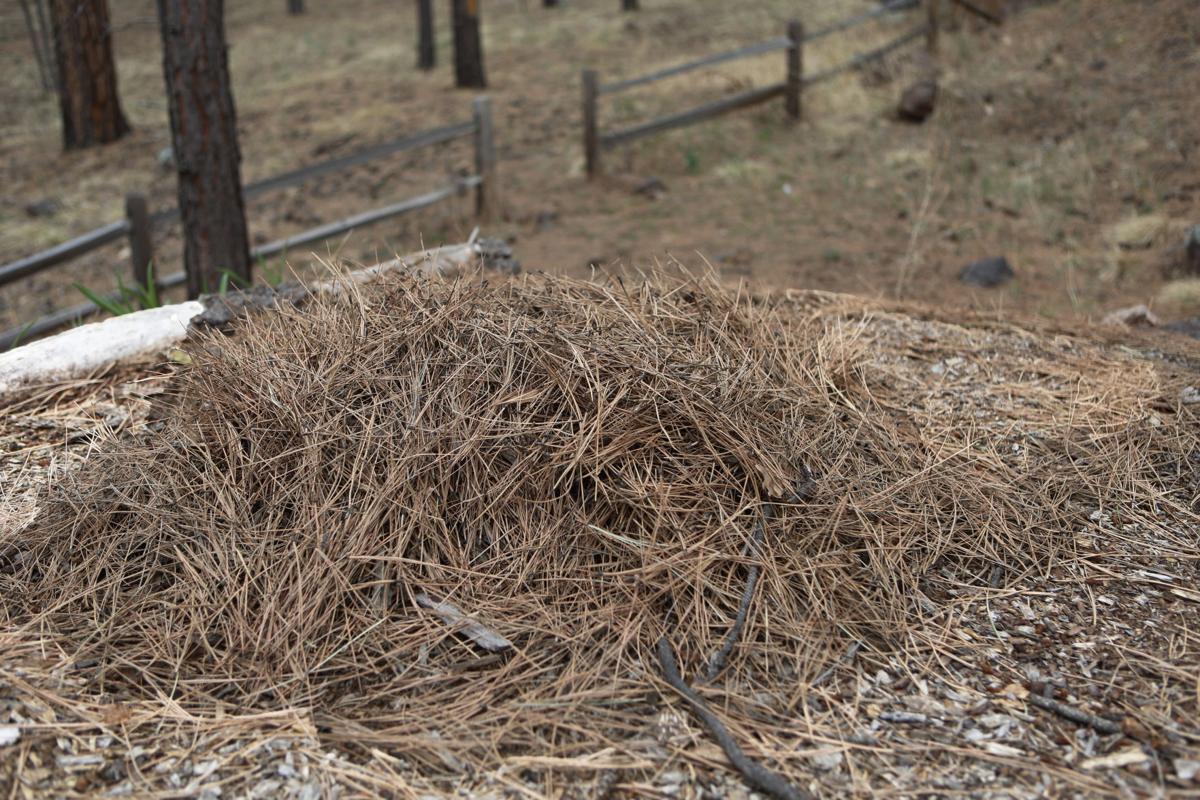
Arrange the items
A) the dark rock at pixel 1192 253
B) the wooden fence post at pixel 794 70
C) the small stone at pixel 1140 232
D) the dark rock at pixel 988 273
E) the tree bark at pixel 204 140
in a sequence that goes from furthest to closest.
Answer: the wooden fence post at pixel 794 70 → the small stone at pixel 1140 232 → the dark rock at pixel 988 273 → the dark rock at pixel 1192 253 → the tree bark at pixel 204 140

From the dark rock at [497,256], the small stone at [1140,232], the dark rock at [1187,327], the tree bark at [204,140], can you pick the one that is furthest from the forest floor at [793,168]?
the dark rock at [1187,327]

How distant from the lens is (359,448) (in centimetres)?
258

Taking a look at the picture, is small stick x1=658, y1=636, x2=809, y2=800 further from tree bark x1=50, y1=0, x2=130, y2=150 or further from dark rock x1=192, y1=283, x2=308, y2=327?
tree bark x1=50, y1=0, x2=130, y2=150

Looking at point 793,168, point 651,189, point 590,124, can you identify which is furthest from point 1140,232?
point 590,124

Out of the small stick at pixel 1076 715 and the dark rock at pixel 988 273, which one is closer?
the small stick at pixel 1076 715

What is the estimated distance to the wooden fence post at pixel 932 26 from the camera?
37.8 feet

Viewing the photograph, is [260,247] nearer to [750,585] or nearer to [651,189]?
[651,189]

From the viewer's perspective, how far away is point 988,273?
6918mm

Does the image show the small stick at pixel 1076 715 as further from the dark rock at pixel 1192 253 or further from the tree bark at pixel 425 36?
the tree bark at pixel 425 36

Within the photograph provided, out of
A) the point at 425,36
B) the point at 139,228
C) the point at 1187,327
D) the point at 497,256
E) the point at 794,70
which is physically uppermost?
the point at 425,36

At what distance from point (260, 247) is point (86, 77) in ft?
18.9

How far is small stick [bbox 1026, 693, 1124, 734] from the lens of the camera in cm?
205

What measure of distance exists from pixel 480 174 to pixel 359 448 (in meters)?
6.69

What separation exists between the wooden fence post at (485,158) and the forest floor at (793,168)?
0.91ft
